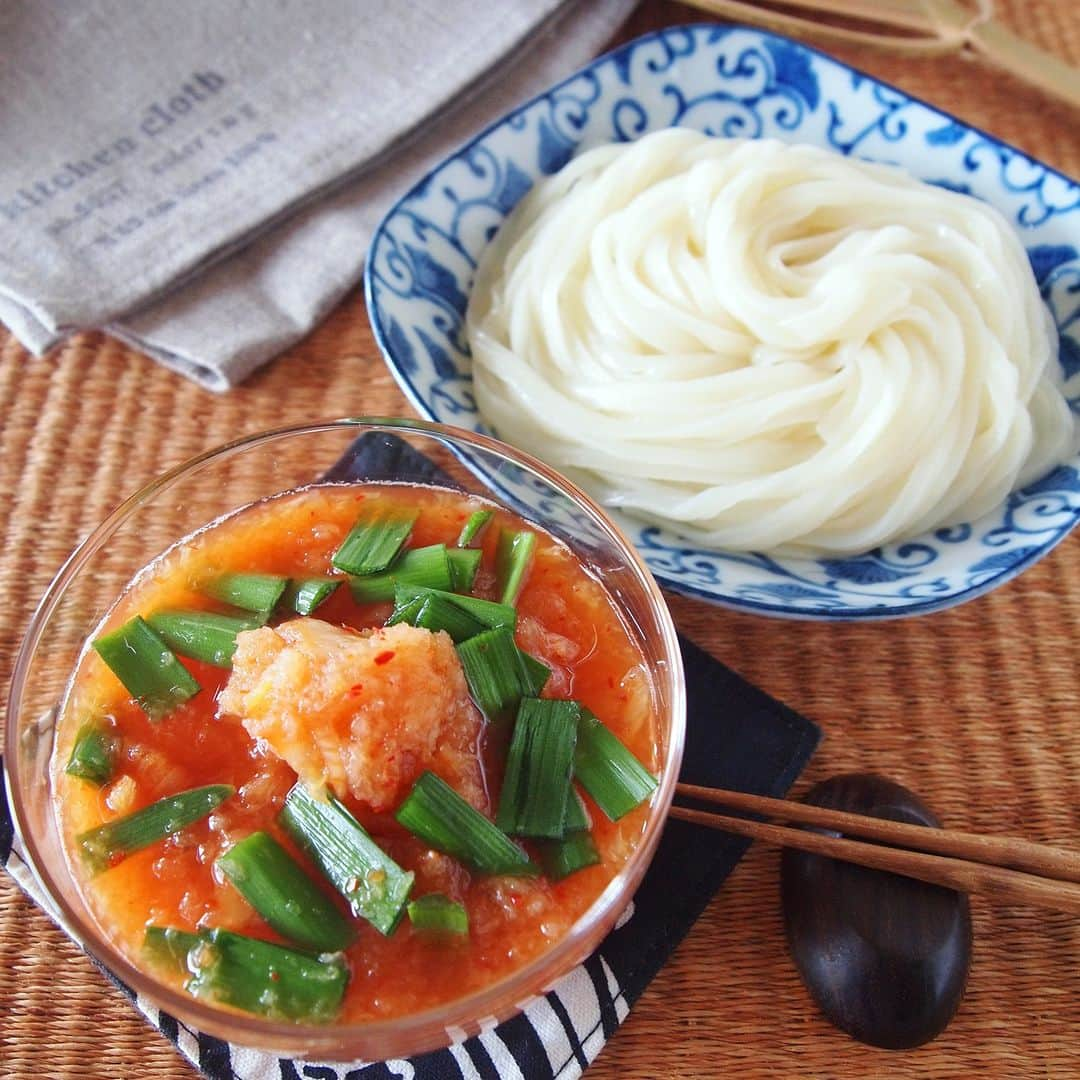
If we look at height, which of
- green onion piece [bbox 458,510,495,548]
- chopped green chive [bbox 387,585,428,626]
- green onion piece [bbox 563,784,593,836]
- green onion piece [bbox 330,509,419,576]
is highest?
green onion piece [bbox 458,510,495,548]

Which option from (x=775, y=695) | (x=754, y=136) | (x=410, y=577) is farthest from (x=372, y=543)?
(x=754, y=136)

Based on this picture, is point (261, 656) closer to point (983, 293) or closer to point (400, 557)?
point (400, 557)

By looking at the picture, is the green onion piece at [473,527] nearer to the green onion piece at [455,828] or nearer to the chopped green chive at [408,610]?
the chopped green chive at [408,610]

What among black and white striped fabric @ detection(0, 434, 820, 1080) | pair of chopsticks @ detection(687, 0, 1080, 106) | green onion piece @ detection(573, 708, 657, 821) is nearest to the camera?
green onion piece @ detection(573, 708, 657, 821)

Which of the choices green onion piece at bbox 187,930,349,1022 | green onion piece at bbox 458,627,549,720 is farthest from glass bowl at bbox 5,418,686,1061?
green onion piece at bbox 458,627,549,720

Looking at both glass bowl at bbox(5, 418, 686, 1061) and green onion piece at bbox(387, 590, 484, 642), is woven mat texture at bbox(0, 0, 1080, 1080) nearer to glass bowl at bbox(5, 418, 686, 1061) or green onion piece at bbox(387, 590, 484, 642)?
glass bowl at bbox(5, 418, 686, 1061)

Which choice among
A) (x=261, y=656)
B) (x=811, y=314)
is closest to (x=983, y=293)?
(x=811, y=314)
